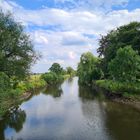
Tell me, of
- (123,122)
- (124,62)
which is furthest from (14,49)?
(124,62)

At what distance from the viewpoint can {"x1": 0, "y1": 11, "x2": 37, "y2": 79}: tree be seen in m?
33.5

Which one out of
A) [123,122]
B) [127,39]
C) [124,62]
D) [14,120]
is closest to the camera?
[123,122]

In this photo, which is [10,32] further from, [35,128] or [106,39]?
[106,39]

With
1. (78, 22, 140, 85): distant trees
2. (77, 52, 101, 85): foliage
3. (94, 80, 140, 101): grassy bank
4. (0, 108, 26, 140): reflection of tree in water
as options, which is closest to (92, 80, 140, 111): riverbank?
(94, 80, 140, 101): grassy bank

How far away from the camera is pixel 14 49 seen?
34.5m

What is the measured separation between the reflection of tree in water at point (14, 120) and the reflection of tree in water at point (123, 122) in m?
11.0

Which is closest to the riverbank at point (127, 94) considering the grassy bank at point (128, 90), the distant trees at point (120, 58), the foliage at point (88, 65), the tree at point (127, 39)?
the grassy bank at point (128, 90)

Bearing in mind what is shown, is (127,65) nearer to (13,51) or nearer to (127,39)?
(127,39)

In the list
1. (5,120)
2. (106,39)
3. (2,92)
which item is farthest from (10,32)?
(106,39)

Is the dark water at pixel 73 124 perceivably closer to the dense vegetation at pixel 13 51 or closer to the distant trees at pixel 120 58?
the dense vegetation at pixel 13 51

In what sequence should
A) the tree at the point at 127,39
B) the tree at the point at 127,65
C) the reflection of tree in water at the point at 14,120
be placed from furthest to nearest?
the tree at the point at 127,39 < the tree at the point at 127,65 < the reflection of tree in water at the point at 14,120

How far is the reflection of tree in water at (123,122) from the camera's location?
2648 cm

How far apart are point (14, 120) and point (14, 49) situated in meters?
9.61

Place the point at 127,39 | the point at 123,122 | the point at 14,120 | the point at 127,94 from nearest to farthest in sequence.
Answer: the point at 123,122
the point at 14,120
the point at 127,94
the point at 127,39
